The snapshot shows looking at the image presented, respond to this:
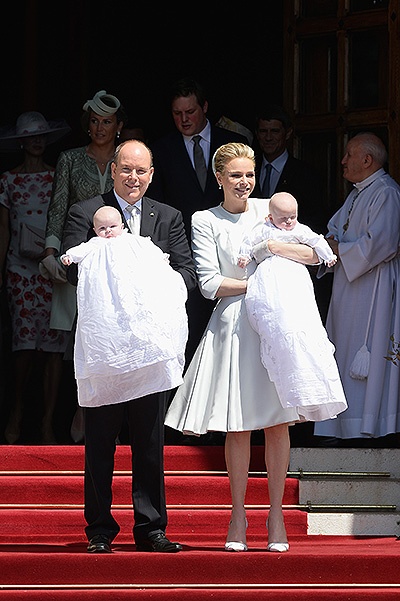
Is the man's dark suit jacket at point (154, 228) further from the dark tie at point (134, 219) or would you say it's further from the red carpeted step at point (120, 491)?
the red carpeted step at point (120, 491)

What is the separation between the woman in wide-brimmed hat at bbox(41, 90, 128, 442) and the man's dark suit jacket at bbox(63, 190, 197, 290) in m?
1.52

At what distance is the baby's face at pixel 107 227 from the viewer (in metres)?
5.98

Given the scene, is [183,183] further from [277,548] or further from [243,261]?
[277,548]

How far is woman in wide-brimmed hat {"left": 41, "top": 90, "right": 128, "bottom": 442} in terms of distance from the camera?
25.8ft

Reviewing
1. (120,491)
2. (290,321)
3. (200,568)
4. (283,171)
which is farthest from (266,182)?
(200,568)

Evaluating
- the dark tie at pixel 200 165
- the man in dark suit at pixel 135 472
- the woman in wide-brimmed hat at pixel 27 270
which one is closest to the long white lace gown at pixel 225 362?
the man in dark suit at pixel 135 472

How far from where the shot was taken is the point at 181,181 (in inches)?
305

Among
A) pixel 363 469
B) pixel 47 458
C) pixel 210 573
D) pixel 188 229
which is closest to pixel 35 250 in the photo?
pixel 188 229

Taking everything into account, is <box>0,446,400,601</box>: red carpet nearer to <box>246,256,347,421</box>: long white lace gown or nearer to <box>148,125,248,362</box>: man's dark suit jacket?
<box>246,256,347,421</box>: long white lace gown

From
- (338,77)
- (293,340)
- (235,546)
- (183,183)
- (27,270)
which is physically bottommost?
(235,546)

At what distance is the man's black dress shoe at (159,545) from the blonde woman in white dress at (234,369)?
0.24m

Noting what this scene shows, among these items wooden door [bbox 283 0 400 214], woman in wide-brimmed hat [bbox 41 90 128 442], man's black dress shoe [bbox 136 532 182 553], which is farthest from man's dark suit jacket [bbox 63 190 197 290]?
wooden door [bbox 283 0 400 214]

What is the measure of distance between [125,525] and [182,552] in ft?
3.07

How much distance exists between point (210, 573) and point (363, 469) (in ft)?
5.89
